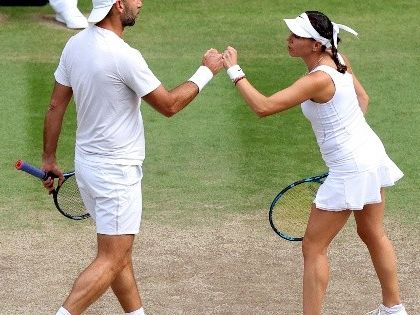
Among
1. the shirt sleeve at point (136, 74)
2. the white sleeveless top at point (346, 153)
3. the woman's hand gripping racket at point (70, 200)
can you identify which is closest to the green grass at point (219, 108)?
the woman's hand gripping racket at point (70, 200)

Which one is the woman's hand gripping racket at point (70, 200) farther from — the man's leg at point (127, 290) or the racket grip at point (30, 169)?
the man's leg at point (127, 290)

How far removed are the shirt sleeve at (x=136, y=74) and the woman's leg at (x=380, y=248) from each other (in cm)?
154

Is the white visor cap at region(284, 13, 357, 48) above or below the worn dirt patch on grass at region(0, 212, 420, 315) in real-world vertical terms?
above

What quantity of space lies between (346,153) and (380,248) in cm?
63

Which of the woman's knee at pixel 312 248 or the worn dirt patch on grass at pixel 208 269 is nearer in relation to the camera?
the woman's knee at pixel 312 248

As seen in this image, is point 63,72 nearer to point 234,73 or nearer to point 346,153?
point 234,73

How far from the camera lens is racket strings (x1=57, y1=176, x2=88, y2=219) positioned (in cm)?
841

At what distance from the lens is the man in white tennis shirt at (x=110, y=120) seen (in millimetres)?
7559

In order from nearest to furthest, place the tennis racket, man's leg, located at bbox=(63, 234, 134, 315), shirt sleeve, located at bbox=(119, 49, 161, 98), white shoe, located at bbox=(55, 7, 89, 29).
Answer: shirt sleeve, located at bbox=(119, 49, 161, 98), man's leg, located at bbox=(63, 234, 134, 315), the tennis racket, white shoe, located at bbox=(55, 7, 89, 29)

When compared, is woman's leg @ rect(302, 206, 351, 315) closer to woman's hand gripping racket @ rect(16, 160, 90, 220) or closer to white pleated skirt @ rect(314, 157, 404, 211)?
white pleated skirt @ rect(314, 157, 404, 211)

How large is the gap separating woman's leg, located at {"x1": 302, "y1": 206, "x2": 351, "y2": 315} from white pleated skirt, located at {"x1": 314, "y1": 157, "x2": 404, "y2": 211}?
0.07 m

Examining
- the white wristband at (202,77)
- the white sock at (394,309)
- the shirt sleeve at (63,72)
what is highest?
the shirt sleeve at (63,72)

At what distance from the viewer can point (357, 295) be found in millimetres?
8625

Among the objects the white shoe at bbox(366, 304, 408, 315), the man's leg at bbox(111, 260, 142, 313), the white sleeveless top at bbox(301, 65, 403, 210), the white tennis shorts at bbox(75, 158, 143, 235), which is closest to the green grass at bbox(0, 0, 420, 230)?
the white shoe at bbox(366, 304, 408, 315)
